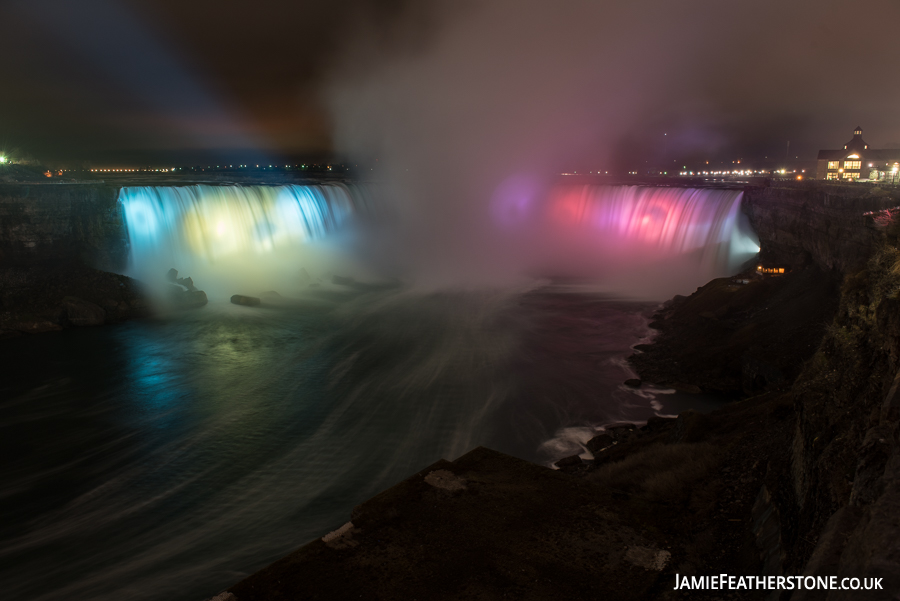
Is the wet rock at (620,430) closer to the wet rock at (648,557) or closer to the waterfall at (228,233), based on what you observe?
the wet rock at (648,557)

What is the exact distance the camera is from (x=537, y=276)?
32219 millimetres

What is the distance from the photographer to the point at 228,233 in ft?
100

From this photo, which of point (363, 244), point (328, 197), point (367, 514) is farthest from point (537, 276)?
point (367, 514)

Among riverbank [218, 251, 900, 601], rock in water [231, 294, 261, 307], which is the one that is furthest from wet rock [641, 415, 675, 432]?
rock in water [231, 294, 261, 307]

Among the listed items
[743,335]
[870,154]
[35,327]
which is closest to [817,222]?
[743,335]

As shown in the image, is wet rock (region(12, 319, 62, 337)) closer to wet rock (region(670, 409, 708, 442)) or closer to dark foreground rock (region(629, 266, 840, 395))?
dark foreground rock (region(629, 266, 840, 395))

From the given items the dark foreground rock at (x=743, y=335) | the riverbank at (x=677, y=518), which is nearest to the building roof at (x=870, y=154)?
the dark foreground rock at (x=743, y=335)

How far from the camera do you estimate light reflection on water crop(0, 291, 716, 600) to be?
350 inches

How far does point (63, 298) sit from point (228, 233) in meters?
10.1

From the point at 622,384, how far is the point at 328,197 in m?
28.2

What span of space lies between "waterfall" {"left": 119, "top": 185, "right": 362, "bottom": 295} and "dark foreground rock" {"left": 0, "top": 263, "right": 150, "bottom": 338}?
9.42ft

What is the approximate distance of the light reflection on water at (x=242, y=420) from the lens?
890 centimetres

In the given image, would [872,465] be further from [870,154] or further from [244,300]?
[870,154]

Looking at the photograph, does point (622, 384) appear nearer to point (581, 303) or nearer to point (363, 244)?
point (581, 303)
